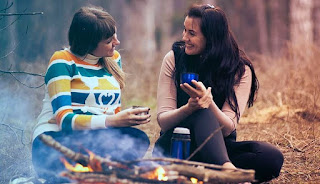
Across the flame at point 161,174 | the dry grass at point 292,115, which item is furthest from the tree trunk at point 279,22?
the flame at point 161,174

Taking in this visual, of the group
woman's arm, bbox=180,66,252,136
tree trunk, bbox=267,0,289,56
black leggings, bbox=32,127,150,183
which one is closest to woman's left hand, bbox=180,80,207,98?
woman's arm, bbox=180,66,252,136

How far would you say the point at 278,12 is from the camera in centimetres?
1805

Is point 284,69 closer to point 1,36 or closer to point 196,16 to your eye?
point 1,36

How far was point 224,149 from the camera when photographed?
310cm

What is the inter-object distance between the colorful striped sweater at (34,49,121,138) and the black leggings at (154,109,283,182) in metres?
0.48

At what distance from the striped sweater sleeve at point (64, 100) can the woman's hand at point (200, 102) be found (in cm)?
54

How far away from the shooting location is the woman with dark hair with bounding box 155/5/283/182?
3.32 meters

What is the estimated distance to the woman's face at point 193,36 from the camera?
11.3 feet

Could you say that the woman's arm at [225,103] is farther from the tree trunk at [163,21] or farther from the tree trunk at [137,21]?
the tree trunk at [163,21]

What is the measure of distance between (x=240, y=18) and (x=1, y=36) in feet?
47.7

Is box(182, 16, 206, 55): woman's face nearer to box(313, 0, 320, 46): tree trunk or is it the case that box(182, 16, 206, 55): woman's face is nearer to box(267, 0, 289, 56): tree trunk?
box(313, 0, 320, 46): tree trunk

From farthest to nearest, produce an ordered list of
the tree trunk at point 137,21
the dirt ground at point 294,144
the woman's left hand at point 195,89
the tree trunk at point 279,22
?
the tree trunk at point 137,21
the tree trunk at point 279,22
the dirt ground at point 294,144
the woman's left hand at point 195,89

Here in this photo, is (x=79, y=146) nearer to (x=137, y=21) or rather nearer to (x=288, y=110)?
(x=288, y=110)

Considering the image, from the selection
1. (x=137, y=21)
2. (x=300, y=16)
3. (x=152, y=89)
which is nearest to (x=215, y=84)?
(x=152, y=89)
